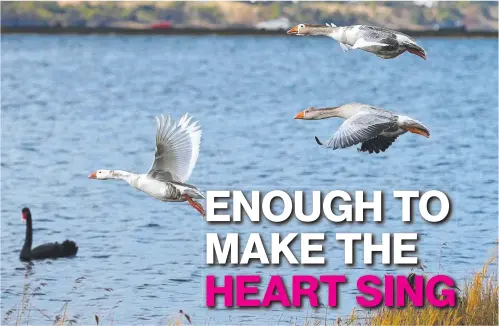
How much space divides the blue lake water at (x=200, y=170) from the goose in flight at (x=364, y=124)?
12.7 feet

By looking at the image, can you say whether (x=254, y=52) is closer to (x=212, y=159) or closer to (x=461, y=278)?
(x=212, y=159)

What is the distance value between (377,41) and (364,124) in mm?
610

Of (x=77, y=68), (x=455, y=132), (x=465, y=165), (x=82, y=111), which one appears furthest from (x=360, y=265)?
(x=77, y=68)

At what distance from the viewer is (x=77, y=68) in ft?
231

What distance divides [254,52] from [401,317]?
7984 centimetres

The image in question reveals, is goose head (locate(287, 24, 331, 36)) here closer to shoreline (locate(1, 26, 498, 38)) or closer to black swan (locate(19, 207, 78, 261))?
black swan (locate(19, 207, 78, 261))

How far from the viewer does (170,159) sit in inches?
362

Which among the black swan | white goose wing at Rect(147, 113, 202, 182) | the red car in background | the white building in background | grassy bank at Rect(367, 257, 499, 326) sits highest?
the red car in background

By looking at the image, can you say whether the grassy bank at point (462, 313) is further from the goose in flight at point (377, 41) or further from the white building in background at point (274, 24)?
the white building in background at point (274, 24)

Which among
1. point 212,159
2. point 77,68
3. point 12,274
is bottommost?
point 12,274

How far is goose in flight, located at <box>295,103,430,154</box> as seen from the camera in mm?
8227

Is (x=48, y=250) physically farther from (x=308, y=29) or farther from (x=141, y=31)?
(x=141, y=31)

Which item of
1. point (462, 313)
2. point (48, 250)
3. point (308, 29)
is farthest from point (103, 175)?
point (48, 250)

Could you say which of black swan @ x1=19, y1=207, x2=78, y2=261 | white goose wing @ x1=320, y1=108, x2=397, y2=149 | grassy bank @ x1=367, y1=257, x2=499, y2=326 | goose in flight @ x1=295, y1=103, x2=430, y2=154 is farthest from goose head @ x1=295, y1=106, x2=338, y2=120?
black swan @ x1=19, y1=207, x2=78, y2=261
